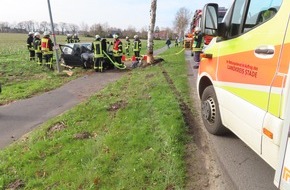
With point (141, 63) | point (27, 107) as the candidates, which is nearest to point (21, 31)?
point (141, 63)

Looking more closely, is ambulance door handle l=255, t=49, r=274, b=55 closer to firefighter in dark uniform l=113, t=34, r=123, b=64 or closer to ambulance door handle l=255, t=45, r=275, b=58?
ambulance door handle l=255, t=45, r=275, b=58

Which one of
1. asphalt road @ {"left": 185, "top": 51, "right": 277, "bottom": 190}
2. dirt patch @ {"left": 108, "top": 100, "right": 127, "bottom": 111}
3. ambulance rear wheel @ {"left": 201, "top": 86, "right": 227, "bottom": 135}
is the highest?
ambulance rear wheel @ {"left": 201, "top": 86, "right": 227, "bottom": 135}

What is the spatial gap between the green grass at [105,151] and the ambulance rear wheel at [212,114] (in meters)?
0.46

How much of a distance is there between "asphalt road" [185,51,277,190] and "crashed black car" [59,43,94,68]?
35.1 feet

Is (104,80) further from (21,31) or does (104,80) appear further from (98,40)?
(21,31)

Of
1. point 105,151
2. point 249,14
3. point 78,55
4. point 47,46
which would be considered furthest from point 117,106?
point 47,46

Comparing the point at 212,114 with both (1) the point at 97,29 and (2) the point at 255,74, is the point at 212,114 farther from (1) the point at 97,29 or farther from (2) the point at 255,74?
(1) the point at 97,29

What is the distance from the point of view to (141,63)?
15.5 m

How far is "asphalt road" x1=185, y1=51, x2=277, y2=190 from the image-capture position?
3266mm

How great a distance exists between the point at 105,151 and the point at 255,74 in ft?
7.87

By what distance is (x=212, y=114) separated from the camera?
4410 millimetres

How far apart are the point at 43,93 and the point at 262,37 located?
7600mm

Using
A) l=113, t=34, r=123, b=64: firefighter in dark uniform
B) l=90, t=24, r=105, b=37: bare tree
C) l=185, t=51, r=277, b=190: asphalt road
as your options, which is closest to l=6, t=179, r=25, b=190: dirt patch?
l=185, t=51, r=277, b=190: asphalt road

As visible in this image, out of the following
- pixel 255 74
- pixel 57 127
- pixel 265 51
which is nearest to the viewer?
pixel 265 51
